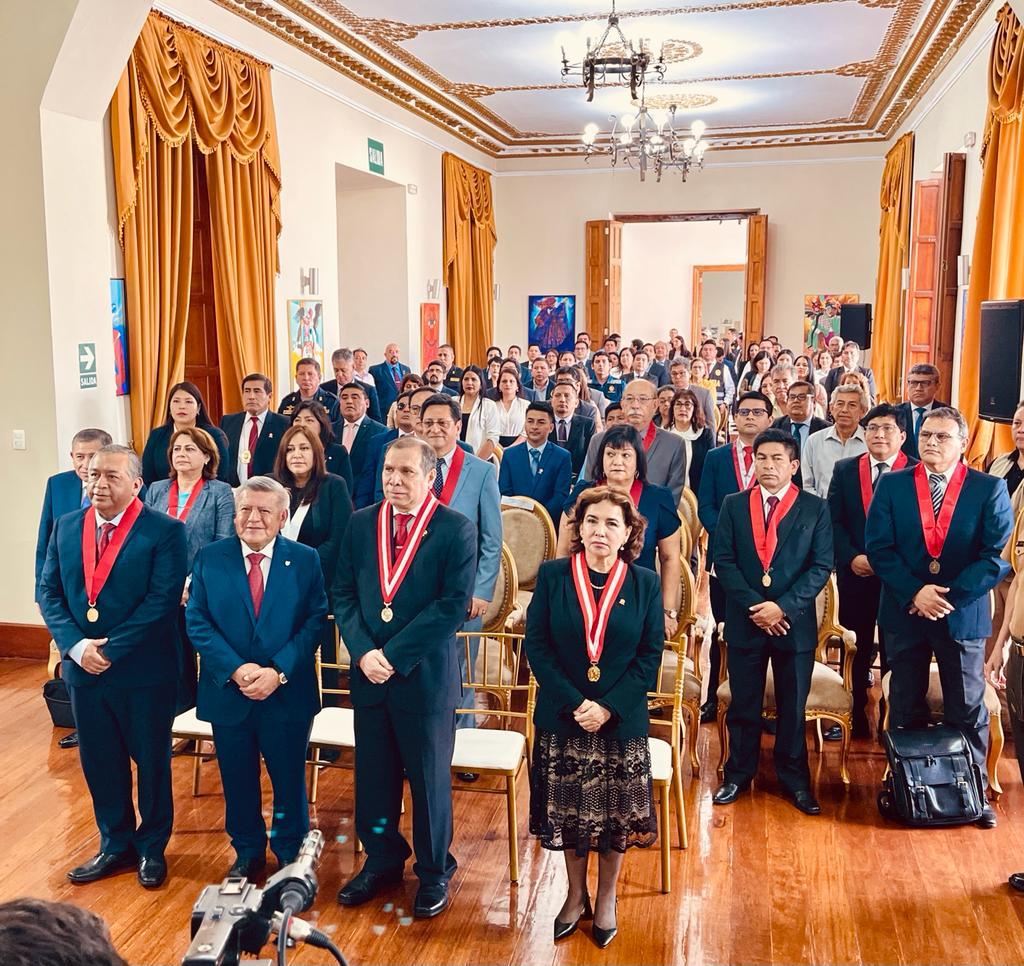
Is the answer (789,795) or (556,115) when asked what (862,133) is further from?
(789,795)

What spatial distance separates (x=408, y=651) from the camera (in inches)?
139

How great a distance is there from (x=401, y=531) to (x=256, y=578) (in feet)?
1.89

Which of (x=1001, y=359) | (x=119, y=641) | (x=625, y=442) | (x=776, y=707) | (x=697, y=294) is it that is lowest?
(x=776, y=707)

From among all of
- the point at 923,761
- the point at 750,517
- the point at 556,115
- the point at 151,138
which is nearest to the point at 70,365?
the point at 151,138

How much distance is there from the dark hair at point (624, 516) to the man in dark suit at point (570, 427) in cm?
380

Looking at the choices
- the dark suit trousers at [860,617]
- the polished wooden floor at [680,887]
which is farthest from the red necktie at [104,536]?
the dark suit trousers at [860,617]

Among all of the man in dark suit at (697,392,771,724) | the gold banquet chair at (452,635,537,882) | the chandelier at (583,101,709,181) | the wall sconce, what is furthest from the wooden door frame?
the gold banquet chair at (452,635,537,882)

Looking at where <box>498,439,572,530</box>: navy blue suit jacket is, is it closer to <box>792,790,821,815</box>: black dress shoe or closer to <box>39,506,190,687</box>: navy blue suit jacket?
<box>792,790,821,815</box>: black dress shoe

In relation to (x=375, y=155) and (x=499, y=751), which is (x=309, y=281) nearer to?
(x=375, y=155)

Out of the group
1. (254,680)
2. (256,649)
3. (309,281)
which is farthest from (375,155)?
(254,680)

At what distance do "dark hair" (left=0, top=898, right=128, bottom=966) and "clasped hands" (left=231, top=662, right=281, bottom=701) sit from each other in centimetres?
266

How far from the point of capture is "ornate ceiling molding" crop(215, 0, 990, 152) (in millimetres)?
9266

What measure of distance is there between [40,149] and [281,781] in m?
4.13

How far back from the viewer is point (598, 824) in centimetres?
337
